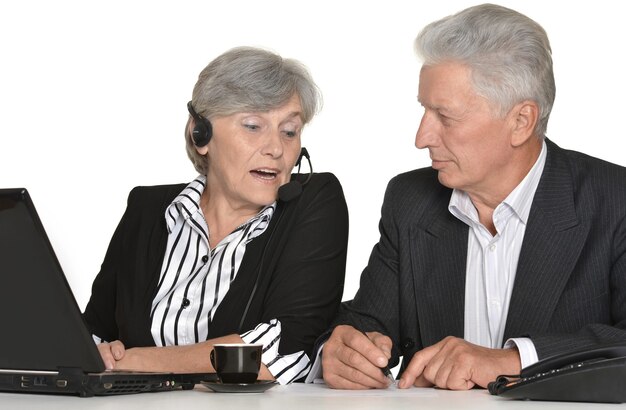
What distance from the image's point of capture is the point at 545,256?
2514mm

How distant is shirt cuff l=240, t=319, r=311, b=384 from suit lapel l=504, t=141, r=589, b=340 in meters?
0.53

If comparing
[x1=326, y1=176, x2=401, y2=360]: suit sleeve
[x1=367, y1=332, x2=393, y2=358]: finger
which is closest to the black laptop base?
[x1=367, y1=332, x2=393, y2=358]: finger

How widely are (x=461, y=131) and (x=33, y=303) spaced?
1216 millimetres

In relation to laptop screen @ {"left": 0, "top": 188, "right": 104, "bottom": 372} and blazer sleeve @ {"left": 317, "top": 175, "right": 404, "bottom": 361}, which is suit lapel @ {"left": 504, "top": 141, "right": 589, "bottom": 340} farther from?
laptop screen @ {"left": 0, "top": 188, "right": 104, "bottom": 372}

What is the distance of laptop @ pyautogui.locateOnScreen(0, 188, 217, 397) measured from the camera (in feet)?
5.67

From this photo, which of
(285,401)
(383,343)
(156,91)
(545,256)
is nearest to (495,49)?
(545,256)

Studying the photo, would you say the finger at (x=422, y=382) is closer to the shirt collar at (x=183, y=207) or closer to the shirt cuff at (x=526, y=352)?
the shirt cuff at (x=526, y=352)

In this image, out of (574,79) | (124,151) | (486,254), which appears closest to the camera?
(486,254)

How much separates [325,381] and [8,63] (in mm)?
3258

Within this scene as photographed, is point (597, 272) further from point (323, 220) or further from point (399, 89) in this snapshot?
point (399, 89)

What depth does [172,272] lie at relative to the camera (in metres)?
2.82

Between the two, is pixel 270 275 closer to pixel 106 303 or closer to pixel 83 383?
pixel 106 303

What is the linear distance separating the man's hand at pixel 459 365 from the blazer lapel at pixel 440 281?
498 mm

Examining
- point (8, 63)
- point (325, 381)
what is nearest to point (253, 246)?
point (325, 381)
